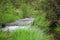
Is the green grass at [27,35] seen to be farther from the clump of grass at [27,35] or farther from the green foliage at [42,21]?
the green foliage at [42,21]

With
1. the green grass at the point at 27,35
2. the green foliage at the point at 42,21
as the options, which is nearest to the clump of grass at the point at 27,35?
the green grass at the point at 27,35

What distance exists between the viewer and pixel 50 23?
8.67 meters

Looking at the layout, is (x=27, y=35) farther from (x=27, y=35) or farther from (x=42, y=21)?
(x=42, y=21)

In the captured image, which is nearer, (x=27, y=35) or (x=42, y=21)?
(x=27, y=35)

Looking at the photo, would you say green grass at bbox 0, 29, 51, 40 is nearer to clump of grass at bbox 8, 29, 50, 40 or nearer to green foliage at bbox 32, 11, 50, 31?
clump of grass at bbox 8, 29, 50, 40

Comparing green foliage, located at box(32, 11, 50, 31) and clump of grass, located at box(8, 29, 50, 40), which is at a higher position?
clump of grass, located at box(8, 29, 50, 40)

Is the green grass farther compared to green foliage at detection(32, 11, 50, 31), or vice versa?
green foliage at detection(32, 11, 50, 31)

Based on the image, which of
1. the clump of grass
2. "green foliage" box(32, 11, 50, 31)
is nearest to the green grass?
the clump of grass

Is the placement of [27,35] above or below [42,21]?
above

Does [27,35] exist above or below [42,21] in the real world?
above

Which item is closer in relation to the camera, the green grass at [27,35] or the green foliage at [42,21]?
the green grass at [27,35]

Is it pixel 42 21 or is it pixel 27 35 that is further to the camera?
pixel 42 21

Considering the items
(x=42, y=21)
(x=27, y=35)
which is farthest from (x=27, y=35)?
(x=42, y=21)

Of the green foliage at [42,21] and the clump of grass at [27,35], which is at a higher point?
the clump of grass at [27,35]
